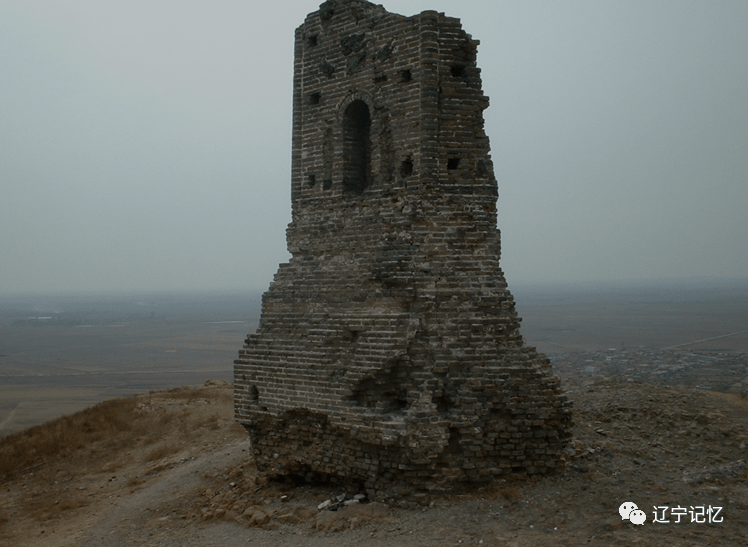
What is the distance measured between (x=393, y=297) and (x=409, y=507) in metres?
2.67

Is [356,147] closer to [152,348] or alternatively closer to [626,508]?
[626,508]

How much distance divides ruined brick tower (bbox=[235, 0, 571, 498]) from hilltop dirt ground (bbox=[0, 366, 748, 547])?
1.75ft

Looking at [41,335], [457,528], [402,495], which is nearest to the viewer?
[457,528]

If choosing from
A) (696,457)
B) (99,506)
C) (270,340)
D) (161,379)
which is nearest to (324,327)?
(270,340)

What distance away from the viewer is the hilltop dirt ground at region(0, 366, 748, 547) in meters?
6.67

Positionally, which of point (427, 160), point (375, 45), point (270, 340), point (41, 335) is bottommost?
point (41, 335)

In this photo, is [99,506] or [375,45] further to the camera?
[99,506]

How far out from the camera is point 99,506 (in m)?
9.64

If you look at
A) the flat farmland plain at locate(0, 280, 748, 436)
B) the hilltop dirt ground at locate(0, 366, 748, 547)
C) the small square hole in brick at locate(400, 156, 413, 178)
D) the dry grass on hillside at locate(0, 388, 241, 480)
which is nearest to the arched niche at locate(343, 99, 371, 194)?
the small square hole in brick at locate(400, 156, 413, 178)

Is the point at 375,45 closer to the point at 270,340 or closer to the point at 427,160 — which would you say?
the point at 427,160

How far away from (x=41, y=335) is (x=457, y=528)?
5325cm

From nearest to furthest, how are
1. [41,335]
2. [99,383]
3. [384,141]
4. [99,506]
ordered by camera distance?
1. [384,141]
2. [99,506]
3. [99,383]
4. [41,335]

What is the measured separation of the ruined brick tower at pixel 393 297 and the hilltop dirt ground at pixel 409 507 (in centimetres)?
53

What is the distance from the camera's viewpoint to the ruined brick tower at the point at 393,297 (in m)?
7.67
